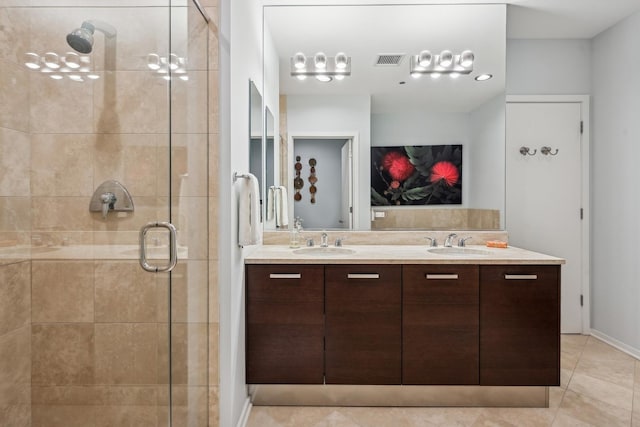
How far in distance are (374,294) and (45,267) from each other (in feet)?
5.04

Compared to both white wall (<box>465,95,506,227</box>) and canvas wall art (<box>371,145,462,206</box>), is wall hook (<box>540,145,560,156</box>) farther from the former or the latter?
canvas wall art (<box>371,145,462,206</box>)

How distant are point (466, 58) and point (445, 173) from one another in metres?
0.84

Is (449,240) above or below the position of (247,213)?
below

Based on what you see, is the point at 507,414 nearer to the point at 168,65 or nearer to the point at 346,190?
the point at 346,190

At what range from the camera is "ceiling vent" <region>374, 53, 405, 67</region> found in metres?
2.78

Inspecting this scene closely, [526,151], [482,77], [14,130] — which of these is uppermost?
[482,77]

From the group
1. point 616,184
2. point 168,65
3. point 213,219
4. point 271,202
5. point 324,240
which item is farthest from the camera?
point 616,184

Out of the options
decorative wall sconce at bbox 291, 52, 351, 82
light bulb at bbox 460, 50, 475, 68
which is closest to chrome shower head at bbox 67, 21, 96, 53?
decorative wall sconce at bbox 291, 52, 351, 82

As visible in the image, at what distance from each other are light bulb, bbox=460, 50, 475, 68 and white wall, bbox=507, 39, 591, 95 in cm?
67

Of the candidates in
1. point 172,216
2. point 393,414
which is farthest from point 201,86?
point 393,414

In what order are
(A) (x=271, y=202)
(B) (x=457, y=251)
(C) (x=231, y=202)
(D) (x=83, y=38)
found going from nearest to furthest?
1. (D) (x=83, y=38)
2. (C) (x=231, y=202)
3. (B) (x=457, y=251)
4. (A) (x=271, y=202)

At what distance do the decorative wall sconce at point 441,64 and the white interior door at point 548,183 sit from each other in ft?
2.33

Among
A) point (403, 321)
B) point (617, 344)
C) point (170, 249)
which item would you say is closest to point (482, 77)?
point (403, 321)

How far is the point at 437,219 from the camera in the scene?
281 cm
